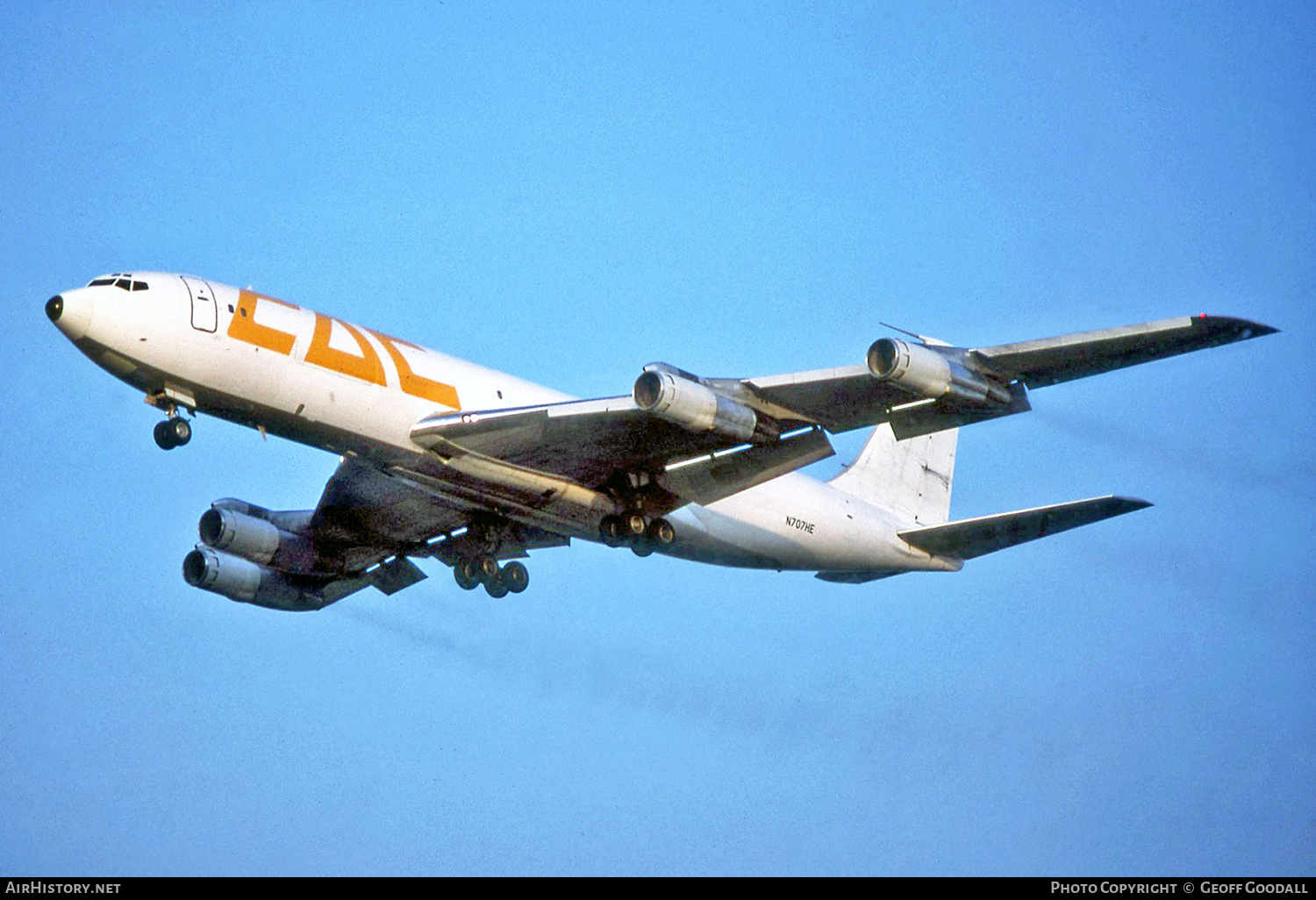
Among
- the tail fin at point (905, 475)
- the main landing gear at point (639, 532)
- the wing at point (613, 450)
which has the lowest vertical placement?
the main landing gear at point (639, 532)

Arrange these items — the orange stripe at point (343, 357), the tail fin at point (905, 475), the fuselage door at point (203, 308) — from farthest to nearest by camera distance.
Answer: the tail fin at point (905, 475)
the orange stripe at point (343, 357)
the fuselage door at point (203, 308)

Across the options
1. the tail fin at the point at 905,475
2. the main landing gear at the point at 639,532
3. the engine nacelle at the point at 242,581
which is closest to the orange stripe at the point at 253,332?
the main landing gear at the point at 639,532

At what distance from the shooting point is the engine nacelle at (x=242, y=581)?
4691cm

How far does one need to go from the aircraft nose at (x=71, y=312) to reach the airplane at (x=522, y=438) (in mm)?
46

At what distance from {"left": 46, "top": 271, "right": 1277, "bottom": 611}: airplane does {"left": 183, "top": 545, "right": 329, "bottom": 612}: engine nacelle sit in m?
0.06

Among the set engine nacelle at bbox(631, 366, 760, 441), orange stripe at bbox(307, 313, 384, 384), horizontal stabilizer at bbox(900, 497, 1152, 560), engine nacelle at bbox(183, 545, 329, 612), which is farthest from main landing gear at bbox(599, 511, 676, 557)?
engine nacelle at bbox(183, 545, 329, 612)

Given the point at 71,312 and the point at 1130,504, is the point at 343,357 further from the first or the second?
the point at 1130,504

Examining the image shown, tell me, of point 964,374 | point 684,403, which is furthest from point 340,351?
point 964,374

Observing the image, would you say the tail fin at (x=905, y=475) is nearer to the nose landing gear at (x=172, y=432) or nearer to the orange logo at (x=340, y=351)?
the orange logo at (x=340, y=351)

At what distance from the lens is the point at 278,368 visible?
123 ft

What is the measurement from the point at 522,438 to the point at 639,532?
4.42 meters

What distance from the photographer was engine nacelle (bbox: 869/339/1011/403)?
118ft

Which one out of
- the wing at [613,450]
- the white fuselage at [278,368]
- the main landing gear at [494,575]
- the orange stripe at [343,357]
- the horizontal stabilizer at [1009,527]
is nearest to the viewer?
the white fuselage at [278,368]
